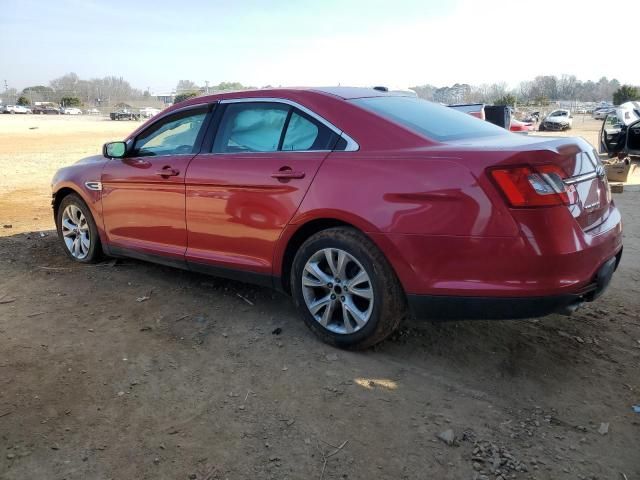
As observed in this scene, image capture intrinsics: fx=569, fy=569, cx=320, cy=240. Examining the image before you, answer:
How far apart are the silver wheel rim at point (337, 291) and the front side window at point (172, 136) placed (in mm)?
1512

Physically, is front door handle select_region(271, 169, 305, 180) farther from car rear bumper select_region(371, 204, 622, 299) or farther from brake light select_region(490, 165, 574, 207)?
brake light select_region(490, 165, 574, 207)

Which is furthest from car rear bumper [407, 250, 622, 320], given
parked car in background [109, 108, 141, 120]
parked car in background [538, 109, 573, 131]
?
parked car in background [109, 108, 141, 120]

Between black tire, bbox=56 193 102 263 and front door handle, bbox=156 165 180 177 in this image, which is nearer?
front door handle, bbox=156 165 180 177

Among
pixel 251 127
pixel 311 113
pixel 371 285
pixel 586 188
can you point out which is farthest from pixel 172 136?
pixel 586 188

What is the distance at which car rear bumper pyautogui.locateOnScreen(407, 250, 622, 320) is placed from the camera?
2965mm

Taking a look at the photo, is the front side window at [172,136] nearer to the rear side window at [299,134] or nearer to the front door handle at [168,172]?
the front door handle at [168,172]

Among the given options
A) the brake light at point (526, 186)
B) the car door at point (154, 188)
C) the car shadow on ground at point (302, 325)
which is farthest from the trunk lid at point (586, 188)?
the car door at point (154, 188)

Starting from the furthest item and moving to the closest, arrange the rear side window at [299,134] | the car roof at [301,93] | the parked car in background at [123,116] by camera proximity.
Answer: the parked car in background at [123,116] → the car roof at [301,93] → the rear side window at [299,134]

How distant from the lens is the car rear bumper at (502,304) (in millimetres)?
2965

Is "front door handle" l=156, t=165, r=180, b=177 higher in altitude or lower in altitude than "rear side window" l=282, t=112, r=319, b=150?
lower

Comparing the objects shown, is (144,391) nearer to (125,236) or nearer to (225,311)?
(225,311)

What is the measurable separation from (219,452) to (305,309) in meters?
1.28

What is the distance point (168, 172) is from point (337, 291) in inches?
68.7

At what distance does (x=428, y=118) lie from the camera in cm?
377
